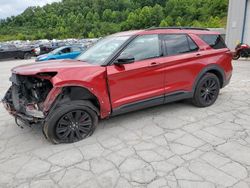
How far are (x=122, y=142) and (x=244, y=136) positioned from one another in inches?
75.0

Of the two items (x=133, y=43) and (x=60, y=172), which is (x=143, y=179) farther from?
(x=133, y=43)

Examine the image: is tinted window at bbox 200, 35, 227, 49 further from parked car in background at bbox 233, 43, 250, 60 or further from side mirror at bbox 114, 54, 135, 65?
parked car in background at bbox 233, 43, 250, 60

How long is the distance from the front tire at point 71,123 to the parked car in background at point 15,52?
18.8m

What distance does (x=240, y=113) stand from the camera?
184 inches

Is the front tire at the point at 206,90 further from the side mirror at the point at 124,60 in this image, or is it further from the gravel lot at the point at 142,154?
the side mirror at the point at 124,60

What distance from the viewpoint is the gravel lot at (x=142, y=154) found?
2.82m

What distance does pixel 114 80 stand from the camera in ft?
12.6

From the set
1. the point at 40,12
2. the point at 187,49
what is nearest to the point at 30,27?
the point at 40,12

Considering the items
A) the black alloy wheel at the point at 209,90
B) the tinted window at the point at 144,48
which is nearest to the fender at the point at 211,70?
the black alloy wheel at the point at 209,90

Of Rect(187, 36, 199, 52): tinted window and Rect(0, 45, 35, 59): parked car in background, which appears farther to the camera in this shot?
Rect(0, 45, 35, 59): parked car in background

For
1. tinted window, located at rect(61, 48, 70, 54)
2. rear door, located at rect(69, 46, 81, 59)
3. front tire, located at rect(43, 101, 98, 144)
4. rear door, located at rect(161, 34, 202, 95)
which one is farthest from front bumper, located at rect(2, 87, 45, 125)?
tinted window, located at rect(61, 48, 70, 54)

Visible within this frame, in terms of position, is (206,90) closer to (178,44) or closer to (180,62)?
(180,62)

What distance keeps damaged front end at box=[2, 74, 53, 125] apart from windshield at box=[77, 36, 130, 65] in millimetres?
878

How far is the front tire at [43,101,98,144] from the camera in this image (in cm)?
348
